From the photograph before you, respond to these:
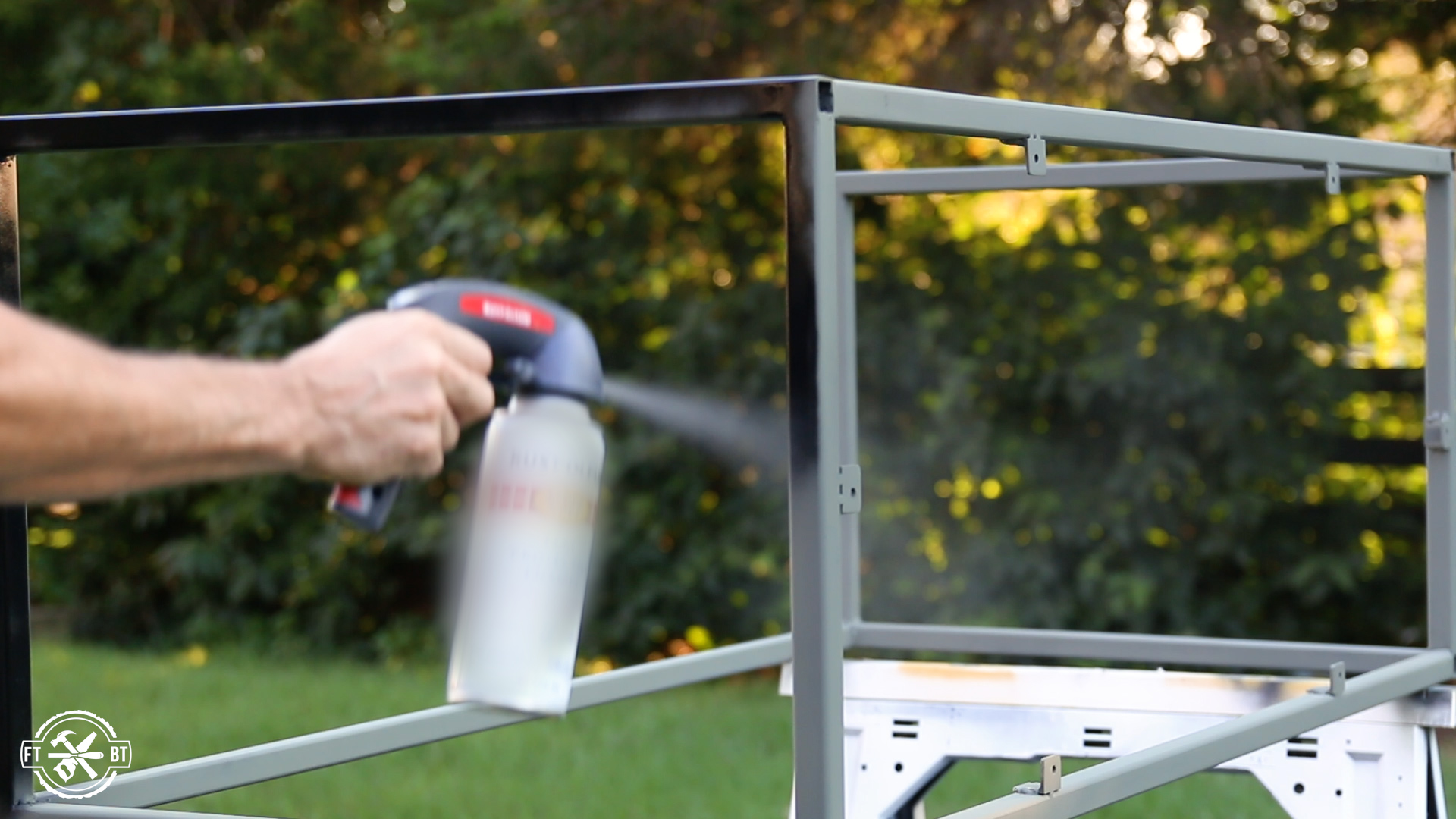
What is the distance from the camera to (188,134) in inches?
58.9

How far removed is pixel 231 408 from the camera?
1.04 meters

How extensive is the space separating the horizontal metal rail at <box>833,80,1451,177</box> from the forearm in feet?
1.76

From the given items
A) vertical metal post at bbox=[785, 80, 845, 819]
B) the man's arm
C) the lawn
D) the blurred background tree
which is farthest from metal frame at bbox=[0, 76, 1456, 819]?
the blurred background tree

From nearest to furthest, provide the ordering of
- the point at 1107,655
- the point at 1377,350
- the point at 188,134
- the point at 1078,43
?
the point at 188,134 → the point at 1107,655 → the point at 1078,43 → the point at 1377,350

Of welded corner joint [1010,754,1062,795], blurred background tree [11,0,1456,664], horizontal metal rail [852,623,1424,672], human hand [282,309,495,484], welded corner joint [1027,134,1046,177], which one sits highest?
blurred background tree [11,0,1456,664]

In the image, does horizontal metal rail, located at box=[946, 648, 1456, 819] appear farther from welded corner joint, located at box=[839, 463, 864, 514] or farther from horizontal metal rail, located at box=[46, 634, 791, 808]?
horizontal metal rail, located at box=[46, 634, 791, 808]

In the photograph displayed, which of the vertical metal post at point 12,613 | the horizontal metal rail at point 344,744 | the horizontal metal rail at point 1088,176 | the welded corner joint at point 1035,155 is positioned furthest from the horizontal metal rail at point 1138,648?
the vertical metal post at point 12,613

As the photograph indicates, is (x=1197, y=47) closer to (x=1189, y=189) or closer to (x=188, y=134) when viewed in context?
(x=1189, y=189)

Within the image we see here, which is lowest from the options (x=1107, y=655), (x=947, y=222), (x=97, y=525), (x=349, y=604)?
(x=1107, y=655)

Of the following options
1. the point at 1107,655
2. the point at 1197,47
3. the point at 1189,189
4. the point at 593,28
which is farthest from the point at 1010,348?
the point at 1107,655

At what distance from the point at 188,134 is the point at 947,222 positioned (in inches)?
161

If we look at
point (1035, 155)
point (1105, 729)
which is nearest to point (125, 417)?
point (1035, 155)

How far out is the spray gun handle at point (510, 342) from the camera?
3.90ft

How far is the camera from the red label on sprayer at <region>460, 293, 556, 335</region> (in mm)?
1240
